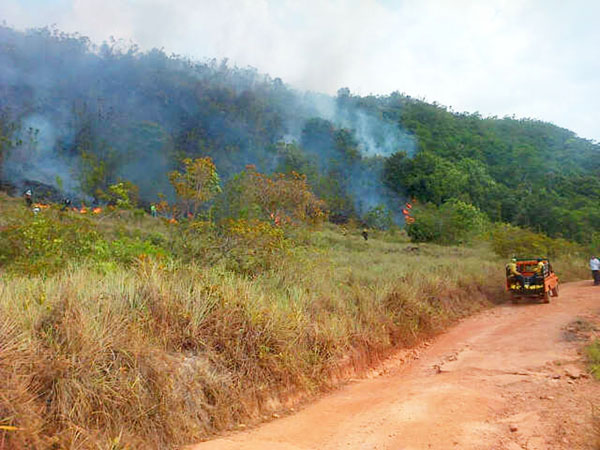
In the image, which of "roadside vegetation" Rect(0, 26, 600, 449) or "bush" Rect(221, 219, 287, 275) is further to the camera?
"bush" Rect(221, 219, 287, 275)

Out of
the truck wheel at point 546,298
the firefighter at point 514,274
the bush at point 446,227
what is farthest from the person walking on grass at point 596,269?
the bush at point 446,227

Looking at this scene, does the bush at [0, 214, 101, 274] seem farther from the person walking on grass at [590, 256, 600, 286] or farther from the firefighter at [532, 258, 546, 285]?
the person walking on grass at [590, 256, 600, 286]

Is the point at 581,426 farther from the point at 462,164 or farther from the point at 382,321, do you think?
the point at 462,164

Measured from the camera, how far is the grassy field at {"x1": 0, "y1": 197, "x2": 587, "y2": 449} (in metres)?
3.97

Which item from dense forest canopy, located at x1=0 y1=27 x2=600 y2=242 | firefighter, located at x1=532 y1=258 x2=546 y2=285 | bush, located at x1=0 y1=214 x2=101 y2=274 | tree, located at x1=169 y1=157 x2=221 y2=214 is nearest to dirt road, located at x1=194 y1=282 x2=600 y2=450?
firefighter, located at x1=532 y1=258 x2=546 y2=285

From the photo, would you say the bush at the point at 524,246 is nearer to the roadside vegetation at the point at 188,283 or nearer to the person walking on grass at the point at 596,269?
the roadside vegetation at the point at 188,283

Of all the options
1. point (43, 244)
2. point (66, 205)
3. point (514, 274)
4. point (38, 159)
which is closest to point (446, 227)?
point (514, 274)

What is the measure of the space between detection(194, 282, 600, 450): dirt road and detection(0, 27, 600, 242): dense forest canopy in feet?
103

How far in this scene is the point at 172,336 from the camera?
17.5 ft

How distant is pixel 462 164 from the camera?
56344 mm

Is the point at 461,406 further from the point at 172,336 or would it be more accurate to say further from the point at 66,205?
the point at 66,205

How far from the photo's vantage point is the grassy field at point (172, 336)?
156 inches

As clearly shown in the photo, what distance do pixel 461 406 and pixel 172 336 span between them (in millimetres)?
3506

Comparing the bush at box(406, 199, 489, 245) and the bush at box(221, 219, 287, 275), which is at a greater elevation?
the bush at box(406, 199, 489, 245)
